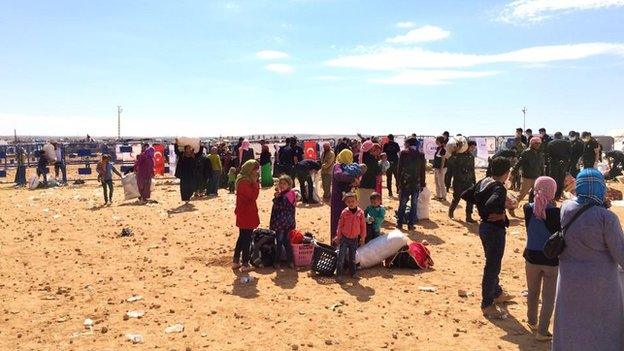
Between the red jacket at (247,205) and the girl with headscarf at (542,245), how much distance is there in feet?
14.3

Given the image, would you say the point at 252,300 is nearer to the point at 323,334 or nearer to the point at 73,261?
the point at 323,334

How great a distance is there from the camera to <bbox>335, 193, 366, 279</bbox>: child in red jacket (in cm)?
791

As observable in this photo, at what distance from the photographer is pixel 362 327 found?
6199 mm

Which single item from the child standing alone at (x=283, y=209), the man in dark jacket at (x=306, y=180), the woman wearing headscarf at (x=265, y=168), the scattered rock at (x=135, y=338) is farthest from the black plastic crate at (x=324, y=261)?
the woman wearing headscarf at (x=265, y=168)

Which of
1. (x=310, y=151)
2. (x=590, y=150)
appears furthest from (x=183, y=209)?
(x=590, y=150)

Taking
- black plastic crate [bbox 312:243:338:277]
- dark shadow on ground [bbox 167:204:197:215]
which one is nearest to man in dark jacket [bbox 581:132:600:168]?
black plastic crate [bbox 312:243:338:277]

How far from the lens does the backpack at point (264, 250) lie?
29.2ft

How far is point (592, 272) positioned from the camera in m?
4.11

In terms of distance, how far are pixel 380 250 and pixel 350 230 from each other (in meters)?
1.03

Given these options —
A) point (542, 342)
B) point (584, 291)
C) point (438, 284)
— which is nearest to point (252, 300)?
point (438, 284)

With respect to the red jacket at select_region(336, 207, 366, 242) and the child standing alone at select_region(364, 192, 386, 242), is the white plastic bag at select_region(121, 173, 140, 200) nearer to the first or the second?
the child standing alone at select_region(364, 192, 386, 242)

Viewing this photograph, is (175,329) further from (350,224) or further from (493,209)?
(493,209)

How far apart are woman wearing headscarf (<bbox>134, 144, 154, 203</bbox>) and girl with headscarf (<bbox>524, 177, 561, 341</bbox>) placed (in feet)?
43.3

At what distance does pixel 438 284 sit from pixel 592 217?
4.16m
